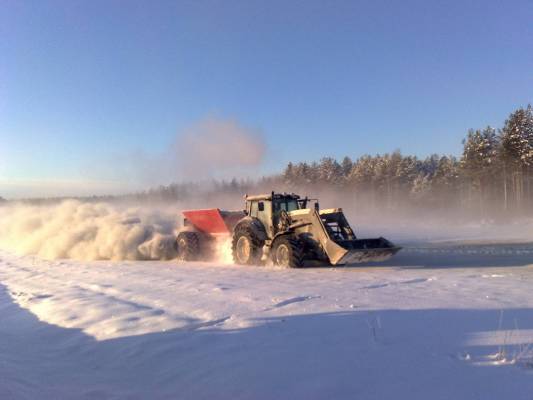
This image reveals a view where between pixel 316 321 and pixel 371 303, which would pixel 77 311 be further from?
pixel 371 303

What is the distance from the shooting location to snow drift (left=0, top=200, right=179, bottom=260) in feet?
65.4

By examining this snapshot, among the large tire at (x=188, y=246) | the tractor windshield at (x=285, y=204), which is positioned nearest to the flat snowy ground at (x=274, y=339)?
the tractor windshield at (x=285, y=204)

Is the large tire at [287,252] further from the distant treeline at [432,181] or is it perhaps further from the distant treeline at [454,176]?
the distant treeline at [454,176]

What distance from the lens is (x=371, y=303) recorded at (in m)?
8.45

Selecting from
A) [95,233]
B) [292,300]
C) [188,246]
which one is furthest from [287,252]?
[95,233]

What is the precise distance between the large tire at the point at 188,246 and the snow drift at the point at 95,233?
91 cm

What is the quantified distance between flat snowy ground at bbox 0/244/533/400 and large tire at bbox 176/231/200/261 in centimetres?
666

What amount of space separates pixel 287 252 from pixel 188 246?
5532 millimetres

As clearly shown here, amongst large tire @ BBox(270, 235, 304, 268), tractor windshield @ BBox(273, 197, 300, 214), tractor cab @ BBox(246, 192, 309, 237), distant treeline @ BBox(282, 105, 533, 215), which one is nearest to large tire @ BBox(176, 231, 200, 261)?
tractor cab @ BBox(246, 192, 309, 237)

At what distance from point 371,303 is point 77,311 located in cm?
552

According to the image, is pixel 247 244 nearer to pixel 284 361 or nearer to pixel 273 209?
pixel 273 209

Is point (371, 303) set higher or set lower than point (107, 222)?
lower

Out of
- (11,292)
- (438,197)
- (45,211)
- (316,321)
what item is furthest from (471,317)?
(438,197)

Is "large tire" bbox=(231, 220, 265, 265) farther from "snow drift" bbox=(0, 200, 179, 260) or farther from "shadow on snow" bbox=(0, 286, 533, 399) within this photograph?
"shadow on snow" bbox=(0, 286, 533, 399)
